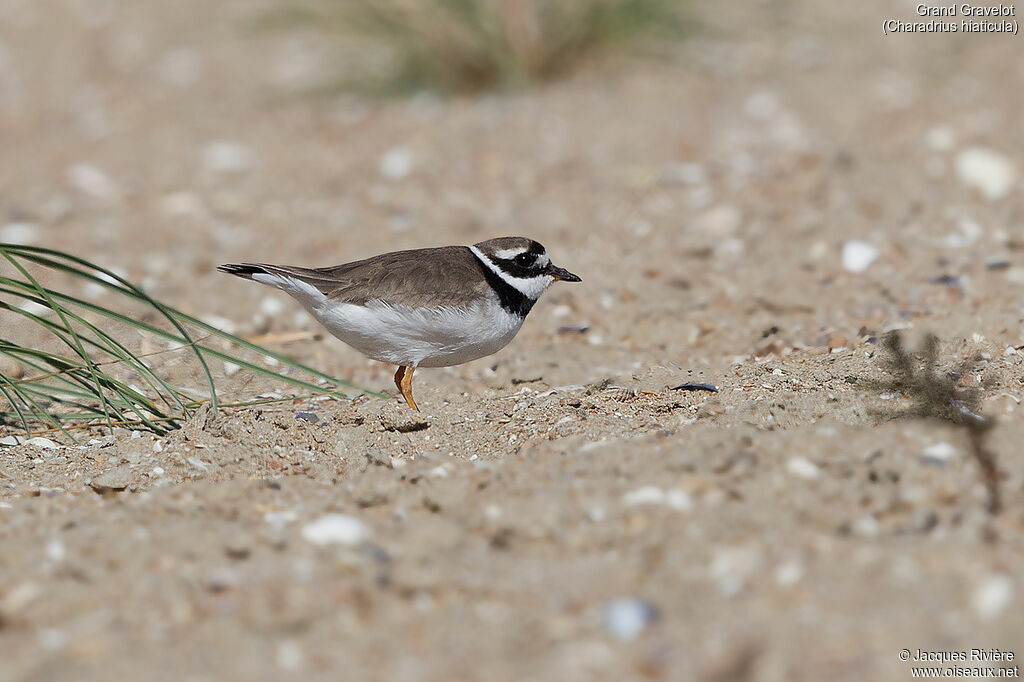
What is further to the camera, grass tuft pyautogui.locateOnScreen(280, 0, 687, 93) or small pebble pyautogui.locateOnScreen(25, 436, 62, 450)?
grass tuft pyautogui.locateOnScreen(280, 0, 687, 93)

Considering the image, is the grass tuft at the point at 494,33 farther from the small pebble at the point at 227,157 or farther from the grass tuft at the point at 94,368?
the grass tuft at the point at 94,368

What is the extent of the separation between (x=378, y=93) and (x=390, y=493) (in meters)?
5.28

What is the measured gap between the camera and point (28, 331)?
3820mm

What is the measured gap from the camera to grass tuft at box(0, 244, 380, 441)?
9.55ft

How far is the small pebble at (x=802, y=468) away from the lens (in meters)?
2.48

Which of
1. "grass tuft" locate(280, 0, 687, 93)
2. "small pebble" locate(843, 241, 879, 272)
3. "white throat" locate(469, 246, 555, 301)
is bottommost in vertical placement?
"small pebble" locate(843, 241, 879, 272)

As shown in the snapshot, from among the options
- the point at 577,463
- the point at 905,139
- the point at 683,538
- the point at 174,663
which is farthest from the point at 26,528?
the point at 905,139

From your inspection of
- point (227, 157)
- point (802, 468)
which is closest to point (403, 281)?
point (802, 468)

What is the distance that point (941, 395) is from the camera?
117 inches

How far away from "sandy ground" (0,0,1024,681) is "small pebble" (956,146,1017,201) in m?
0.02

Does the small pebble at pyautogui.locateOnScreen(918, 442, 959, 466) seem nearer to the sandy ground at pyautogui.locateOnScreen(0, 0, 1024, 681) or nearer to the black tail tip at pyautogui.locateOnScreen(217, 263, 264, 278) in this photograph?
the sandy ground at pyautogui.locateOnScreen(0, 0, 1024, 681)

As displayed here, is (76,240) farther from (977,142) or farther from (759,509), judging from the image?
(977,142)

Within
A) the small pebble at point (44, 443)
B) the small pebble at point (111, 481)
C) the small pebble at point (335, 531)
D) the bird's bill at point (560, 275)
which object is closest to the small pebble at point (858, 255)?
the bird's bill at point (560, 275)

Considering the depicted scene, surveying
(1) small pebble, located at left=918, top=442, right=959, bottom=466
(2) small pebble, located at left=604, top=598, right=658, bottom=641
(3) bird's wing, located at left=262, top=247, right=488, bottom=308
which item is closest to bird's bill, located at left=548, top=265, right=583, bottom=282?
(3) bird's wing, located at left=262, top=247, right=488, bottom=308
